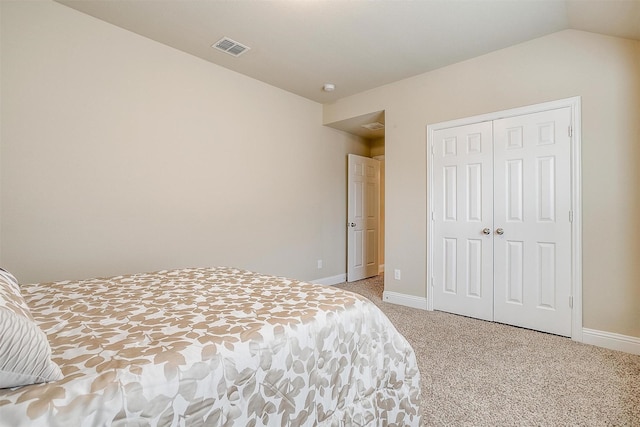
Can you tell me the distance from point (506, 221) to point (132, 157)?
11.2ft

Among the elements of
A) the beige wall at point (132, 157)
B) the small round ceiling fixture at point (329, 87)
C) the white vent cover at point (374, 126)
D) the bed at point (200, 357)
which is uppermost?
the small round ceiling fixture at point (329, 87)

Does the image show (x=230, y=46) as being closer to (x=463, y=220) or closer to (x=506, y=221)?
(x=463, y=220)

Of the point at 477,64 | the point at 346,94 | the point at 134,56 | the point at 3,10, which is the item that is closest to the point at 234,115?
the point at 134,56

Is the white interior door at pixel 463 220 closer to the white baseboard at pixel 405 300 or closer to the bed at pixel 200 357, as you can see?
the white baseboard at pixel 405 300

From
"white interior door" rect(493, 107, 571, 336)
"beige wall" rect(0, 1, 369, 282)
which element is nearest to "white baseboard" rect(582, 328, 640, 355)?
"white interior door" rect(493, 107, 571, 336)

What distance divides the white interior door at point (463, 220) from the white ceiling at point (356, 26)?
2.72 ft

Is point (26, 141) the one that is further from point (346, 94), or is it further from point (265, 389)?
point (346, 94)

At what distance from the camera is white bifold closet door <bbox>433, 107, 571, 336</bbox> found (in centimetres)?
266

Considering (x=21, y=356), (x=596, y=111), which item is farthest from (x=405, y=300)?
(x=21, y=356)

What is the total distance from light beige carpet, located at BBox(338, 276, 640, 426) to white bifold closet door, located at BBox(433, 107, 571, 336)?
0.30 meters

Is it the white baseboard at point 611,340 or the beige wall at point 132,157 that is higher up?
the beige wall at point 132,157

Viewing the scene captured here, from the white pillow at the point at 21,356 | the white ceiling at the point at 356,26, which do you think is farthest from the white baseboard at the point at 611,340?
the white pillow at the point at 21,356

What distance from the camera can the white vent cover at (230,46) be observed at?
2.82 m

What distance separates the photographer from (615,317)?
2.41 m
